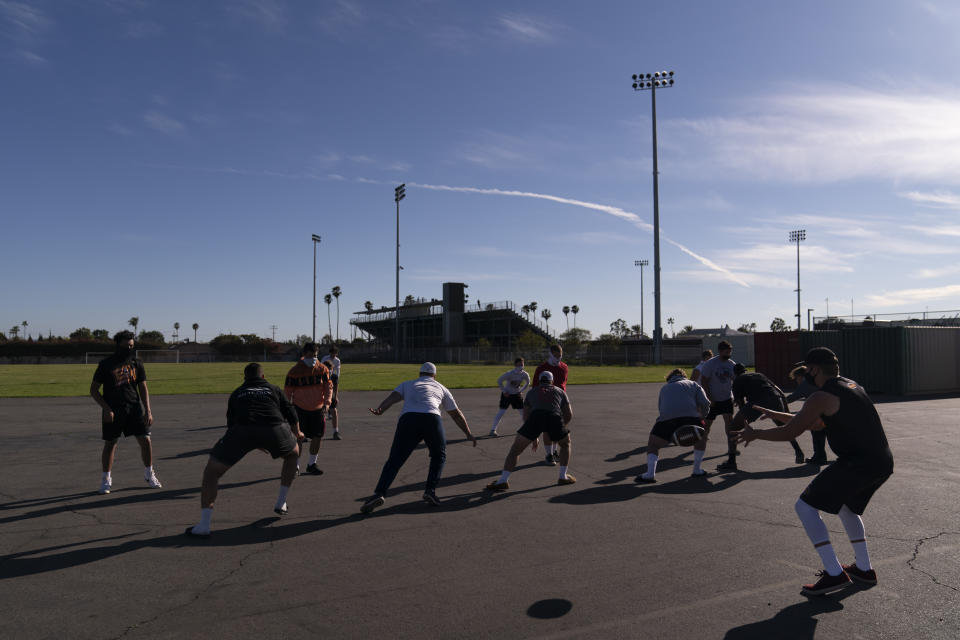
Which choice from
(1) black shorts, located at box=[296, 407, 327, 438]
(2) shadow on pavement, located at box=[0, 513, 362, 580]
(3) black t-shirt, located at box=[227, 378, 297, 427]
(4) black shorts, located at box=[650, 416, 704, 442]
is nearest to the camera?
→ (2) shadow on pavement, located at box=[0, 513, 362, 580]

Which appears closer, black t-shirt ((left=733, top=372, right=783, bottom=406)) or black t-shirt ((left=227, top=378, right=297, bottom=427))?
Result: black t-shirt ((left=227, top=378, right=297, bottom=427))

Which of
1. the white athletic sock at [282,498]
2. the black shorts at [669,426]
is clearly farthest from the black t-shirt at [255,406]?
the black shorts at [669,426]

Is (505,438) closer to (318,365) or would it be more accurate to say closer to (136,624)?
(318,365)

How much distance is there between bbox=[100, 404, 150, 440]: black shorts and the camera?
7.88 meters

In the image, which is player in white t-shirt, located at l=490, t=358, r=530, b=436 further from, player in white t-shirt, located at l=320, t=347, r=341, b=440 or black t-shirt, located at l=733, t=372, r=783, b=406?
black t-shirt, located at l=733, t=372, r=783, b=406

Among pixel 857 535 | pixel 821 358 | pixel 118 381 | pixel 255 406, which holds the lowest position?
pixel 857 535

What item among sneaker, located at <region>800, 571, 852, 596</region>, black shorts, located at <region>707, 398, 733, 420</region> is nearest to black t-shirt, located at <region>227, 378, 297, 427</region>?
sneaker, located at <region>800, 571, 852, 596</region>

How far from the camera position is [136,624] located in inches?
162

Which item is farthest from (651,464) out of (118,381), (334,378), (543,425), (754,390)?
(334,378)

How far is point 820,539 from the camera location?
15.6 feet

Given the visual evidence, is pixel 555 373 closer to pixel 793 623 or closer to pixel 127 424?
pixel 127 424

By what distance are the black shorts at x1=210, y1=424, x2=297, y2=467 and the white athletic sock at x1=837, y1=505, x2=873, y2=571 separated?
5.17 meters

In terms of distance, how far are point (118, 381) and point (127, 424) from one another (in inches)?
22.4

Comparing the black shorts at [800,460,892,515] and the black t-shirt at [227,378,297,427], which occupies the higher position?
the black t-shirt at [227,378,297,427]
